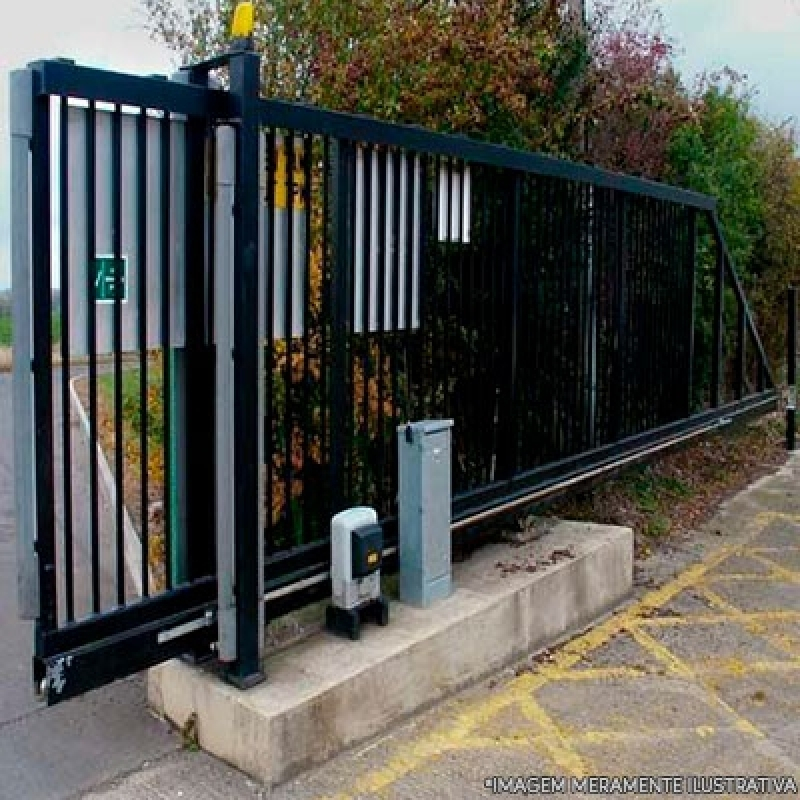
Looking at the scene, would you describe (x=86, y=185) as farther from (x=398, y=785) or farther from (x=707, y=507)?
(x=707, y=507)

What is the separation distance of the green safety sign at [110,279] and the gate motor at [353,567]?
1.18 m

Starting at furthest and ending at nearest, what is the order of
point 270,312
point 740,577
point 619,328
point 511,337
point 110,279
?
point 619,328, point 740,577, point 511,337, point 270,312, point 110,279

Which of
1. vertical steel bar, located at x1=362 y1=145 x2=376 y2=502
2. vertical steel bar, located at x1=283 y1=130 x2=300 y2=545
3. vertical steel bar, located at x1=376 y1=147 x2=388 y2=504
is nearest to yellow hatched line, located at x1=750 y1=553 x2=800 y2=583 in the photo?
vertical steel bar, located at x1=376 y1=147 x2=388 y2=504

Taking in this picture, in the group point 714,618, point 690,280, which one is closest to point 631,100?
point 690,280

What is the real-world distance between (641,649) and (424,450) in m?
1.41

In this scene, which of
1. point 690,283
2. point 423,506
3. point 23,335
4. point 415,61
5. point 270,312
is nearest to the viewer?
point 23,335

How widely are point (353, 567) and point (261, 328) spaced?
942mm

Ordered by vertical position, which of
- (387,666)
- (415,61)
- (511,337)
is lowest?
(387,666)

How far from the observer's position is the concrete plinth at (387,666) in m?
3.04

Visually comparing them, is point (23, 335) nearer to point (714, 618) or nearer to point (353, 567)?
point (353, 567)

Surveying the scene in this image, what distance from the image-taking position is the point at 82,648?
274cm

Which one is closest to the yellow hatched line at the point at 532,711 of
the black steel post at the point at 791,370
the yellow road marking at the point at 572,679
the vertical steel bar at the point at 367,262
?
the yellow road marking at the point at 572,679

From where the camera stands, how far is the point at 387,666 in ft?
11.0

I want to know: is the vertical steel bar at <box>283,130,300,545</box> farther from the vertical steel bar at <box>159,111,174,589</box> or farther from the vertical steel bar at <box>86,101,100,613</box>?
the vertical steel bar at <box>86,101,100,613</box>
